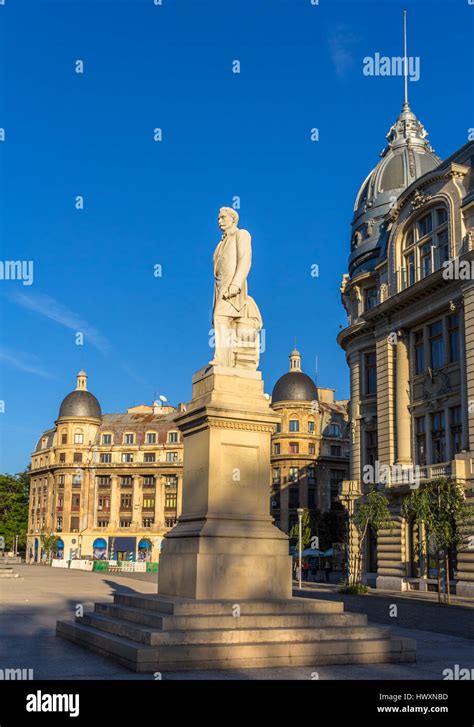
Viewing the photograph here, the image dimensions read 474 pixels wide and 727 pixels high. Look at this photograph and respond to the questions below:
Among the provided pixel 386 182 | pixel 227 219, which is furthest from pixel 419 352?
pixel 227 219

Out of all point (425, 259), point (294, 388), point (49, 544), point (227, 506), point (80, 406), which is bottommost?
point (49, 544)

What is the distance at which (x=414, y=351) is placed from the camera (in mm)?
45656

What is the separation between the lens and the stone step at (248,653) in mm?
11461

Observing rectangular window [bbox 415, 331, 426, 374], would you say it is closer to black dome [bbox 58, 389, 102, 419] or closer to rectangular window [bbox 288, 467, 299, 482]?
rectangular window [bbox 288, 467, 299, 482]

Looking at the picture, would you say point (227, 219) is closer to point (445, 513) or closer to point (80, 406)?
point (445, 513)

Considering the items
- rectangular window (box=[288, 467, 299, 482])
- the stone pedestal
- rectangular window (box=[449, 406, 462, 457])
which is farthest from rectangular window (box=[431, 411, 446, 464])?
rectangular window (box=[288, 467, 299, 482])

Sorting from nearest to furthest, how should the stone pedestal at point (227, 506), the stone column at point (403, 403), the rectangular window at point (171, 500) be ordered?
the stone pedestal at point (227, 506) < the stone column at point (403, 403) < the rectangular window at point (171, 500)

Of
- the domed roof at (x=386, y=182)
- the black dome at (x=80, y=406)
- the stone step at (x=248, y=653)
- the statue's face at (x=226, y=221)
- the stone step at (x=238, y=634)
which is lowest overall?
the stone step at (x=248, y=653)

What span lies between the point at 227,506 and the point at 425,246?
109 ft

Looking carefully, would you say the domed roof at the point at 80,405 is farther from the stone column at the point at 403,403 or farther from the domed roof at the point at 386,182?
the stone column at the point at 403,403

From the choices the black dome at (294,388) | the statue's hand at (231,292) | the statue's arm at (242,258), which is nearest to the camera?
the statue's hand at (231,292)

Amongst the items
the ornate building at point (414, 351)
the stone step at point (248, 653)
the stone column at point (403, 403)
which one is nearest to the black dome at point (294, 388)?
the ornate building at point (414, 351)
